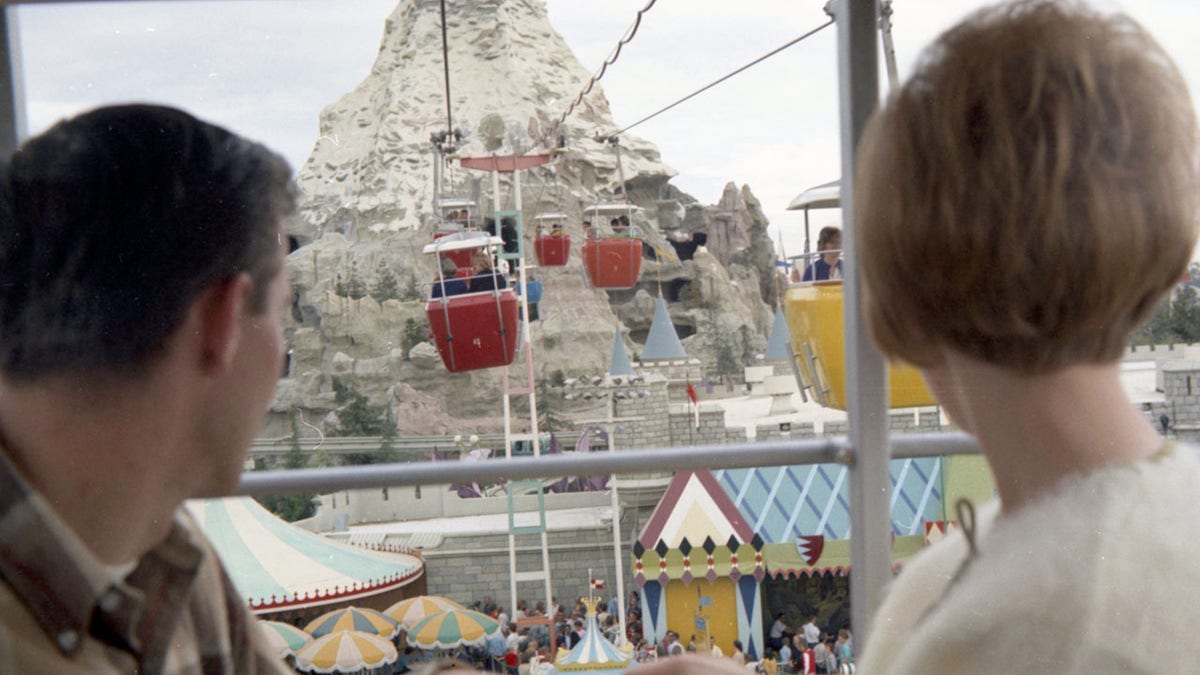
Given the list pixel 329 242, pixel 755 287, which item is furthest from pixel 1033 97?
pixel 755 287

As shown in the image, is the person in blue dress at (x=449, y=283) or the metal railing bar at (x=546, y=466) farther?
the person in blue dress at (x=449, y=283)

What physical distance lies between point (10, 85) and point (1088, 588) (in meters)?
0.42

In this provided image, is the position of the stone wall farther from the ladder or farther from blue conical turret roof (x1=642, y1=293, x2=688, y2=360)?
blue conical turret roof (x1=642, y1=293, x2=688, y2=360)

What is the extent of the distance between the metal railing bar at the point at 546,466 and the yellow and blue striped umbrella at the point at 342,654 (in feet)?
0.26

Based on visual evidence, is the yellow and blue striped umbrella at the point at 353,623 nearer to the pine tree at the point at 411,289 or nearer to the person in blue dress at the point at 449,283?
the pine tree at the point at 411,289

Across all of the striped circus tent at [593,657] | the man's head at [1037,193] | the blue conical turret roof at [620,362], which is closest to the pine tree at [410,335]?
the striped circus tent at [593,657]

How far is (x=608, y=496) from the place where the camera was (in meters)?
0.88

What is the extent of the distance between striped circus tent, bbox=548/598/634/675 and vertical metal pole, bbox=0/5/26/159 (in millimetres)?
405

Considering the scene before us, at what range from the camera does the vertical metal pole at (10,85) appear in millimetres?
361

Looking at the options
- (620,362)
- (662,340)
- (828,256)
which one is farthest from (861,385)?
(620,362)

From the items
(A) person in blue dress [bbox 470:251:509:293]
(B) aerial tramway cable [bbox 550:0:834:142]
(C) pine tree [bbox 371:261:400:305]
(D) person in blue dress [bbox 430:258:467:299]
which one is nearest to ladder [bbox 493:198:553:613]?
(C) pine tree [bbox 371:261:400:305]

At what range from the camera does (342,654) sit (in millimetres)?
510

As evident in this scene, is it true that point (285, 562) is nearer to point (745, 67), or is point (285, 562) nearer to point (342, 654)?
point (342, 654)

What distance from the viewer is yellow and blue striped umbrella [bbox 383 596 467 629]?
547 mm
